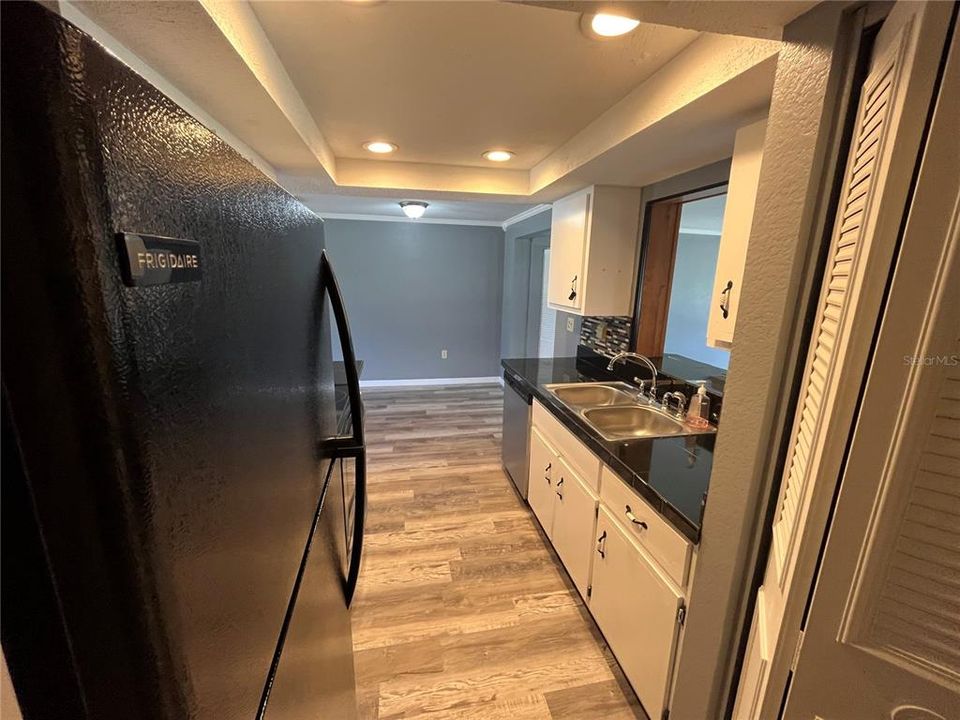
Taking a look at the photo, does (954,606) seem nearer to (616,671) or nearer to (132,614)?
(132,614)

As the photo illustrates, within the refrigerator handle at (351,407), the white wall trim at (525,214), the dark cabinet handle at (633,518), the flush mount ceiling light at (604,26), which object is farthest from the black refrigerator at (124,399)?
the white wall trim at (525,214)

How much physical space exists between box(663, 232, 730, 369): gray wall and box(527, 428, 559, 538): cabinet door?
2.68 meters

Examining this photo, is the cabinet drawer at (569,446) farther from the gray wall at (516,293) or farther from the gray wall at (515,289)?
the gray wall at (515,289)

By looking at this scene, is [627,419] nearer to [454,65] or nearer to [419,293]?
[454,65]

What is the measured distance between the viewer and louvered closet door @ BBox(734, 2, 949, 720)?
1.67ft

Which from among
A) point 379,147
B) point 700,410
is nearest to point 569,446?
point 700,410

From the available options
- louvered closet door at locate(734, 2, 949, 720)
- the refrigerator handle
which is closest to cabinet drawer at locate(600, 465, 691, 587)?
louvered closet door at locate(734, 2, 949, 720)

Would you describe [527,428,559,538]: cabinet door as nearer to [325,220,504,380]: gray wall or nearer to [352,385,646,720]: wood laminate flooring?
[352,385,646,720]: wood laminate flooring

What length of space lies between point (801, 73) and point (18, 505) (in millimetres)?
1156

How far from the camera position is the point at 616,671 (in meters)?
1.71

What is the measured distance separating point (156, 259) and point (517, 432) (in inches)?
106

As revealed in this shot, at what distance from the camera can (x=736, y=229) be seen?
4.60ft

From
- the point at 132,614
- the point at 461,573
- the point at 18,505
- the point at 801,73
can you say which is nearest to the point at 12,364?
the point at 18,505

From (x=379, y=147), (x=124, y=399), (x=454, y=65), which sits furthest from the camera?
(x=379, y=147)
